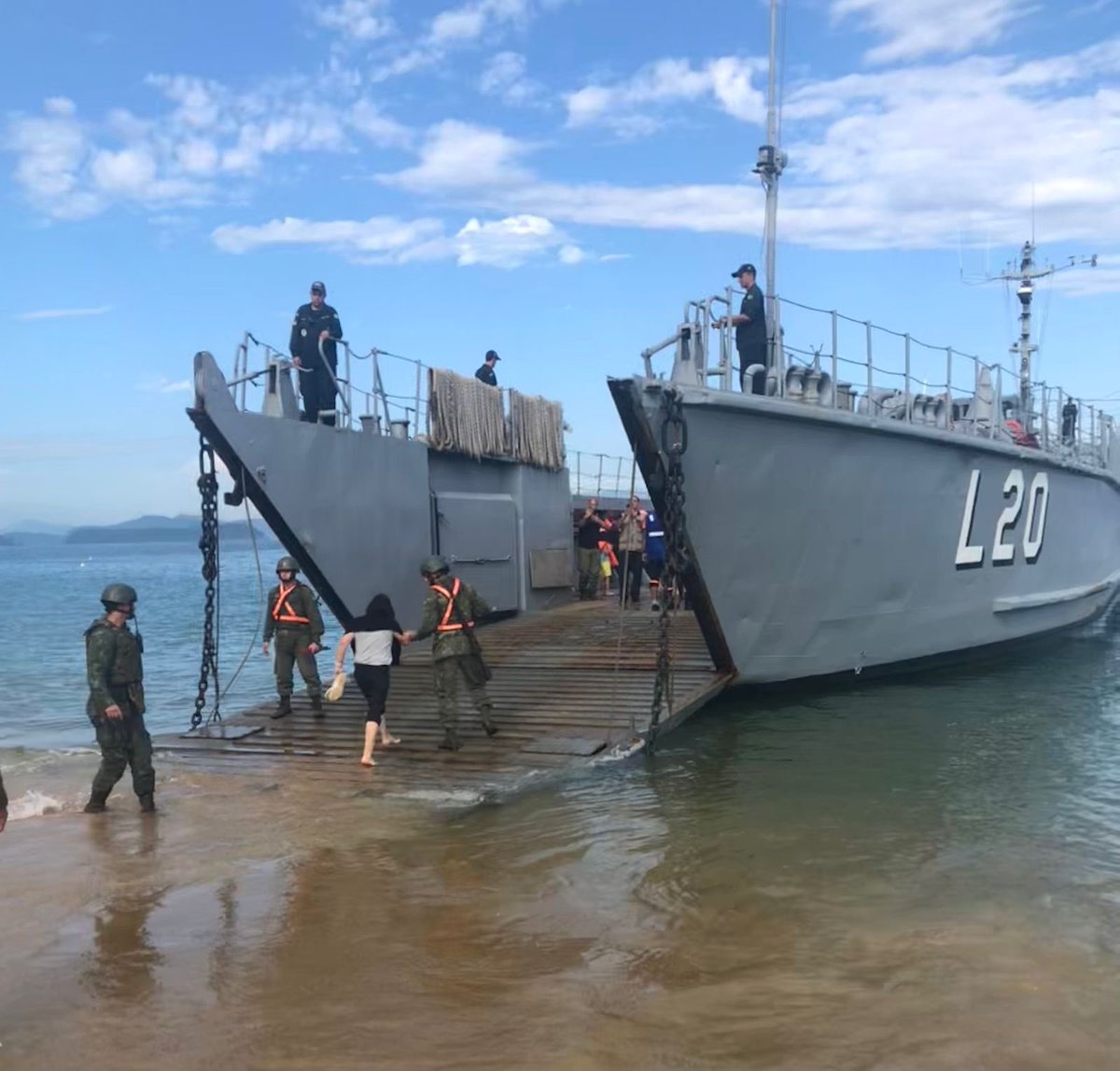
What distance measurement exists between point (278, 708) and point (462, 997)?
5857mm

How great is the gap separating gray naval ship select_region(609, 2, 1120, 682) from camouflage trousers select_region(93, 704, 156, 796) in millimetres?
4195

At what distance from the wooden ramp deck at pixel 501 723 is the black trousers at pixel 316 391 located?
9.15 ft

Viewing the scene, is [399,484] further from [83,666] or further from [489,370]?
[83,666]

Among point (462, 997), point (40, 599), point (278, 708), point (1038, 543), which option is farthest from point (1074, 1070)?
point (40, 599)

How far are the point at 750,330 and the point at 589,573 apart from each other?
295 inches

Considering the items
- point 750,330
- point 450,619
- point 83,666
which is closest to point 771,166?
point 750,330

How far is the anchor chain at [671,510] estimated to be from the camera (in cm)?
873

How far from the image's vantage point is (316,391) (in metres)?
11.5

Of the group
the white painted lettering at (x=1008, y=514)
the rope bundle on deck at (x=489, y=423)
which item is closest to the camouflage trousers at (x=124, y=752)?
the rope bundle on deck at (x=489, y=423)

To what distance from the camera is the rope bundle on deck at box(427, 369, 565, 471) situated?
13.2 m

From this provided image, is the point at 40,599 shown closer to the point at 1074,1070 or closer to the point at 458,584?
the point at 458,584

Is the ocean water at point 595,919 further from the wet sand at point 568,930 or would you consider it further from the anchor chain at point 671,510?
the anchor chain at point 671,510

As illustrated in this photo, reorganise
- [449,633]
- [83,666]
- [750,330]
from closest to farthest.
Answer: [449,633] → [750,330] → [83,666]

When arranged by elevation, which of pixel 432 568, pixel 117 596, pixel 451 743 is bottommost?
pixel 451 743
